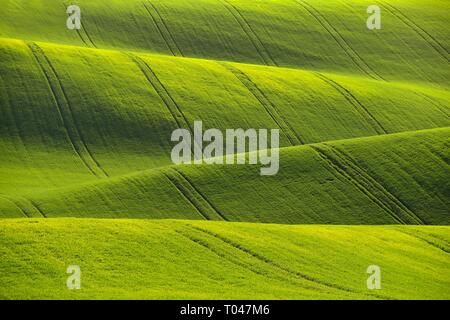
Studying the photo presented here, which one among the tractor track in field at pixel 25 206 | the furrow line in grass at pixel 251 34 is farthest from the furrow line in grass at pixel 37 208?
the furrow line in grass at pixel 251 34

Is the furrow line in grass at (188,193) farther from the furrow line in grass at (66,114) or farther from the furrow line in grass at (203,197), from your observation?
the furrow line in grass at (66,114)

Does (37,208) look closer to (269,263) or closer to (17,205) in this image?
(17,205)

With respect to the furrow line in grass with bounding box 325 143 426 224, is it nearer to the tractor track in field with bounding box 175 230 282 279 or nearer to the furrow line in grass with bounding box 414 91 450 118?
the tractor track in field with bounding box 175 230 282 279

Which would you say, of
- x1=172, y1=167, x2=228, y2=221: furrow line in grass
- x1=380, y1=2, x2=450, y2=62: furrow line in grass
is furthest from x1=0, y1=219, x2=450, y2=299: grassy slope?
x1=380, y1=2, x2=450, y2=62: furrow line in grass

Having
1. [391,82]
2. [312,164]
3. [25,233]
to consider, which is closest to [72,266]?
[25,233]
